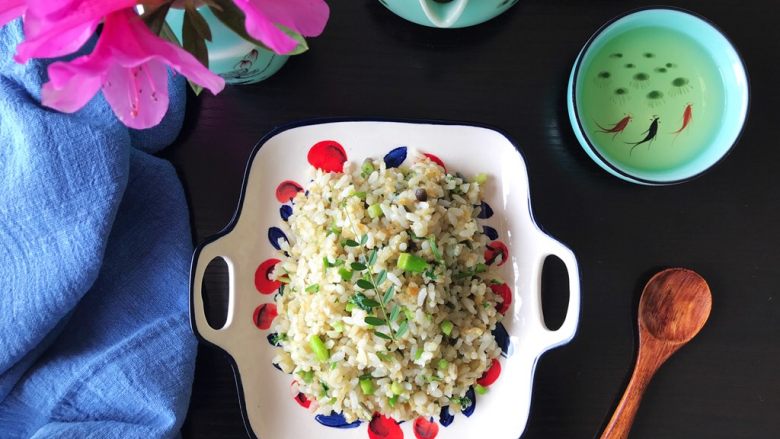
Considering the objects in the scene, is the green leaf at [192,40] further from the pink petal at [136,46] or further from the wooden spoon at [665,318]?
the wooden spoon at [665,318]

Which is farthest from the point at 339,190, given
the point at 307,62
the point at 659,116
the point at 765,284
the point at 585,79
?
the point at 765,284

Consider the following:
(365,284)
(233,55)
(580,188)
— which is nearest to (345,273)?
(365,284)

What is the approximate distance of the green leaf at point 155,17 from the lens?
2.07 ft

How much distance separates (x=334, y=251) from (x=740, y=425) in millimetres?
795

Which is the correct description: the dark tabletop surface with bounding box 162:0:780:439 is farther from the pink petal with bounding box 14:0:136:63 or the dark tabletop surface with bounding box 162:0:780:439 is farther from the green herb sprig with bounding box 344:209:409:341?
the pink petal with bounding box 14:0:136:63

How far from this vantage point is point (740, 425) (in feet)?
3.48

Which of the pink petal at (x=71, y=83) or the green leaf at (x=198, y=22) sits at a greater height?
the pink petal at (x=71, y=83)

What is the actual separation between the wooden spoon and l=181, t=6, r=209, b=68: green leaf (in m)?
0.82

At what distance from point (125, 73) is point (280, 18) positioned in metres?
0.17

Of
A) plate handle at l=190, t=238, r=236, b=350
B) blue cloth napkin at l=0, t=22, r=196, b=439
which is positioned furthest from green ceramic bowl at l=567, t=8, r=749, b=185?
blue cloth napkin at l=0, t=22, r=196, b=439

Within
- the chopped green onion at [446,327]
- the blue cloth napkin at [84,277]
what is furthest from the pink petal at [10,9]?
the chopped green onion at [446,327]

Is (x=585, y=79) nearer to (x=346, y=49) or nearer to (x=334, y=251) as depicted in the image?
(x=346, y=49)

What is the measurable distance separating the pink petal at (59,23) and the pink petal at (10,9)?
2 cm

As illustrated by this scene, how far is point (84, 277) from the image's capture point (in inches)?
35.5
